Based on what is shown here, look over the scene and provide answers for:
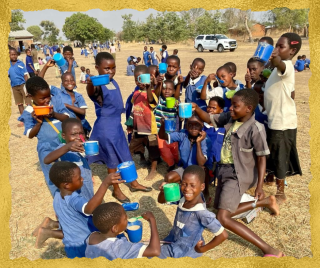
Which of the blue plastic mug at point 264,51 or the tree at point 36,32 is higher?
the tree at point 36,32

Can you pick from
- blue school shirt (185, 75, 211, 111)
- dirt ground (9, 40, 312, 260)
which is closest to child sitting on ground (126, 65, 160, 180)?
dirt ground (9, 40, 312, 260)

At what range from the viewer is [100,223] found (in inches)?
74.9

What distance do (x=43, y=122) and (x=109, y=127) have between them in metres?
0.79

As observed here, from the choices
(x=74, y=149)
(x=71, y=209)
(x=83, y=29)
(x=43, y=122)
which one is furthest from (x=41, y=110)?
(x=83, y=29)

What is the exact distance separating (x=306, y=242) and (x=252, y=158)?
1048 mm

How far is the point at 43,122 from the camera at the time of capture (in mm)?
3168

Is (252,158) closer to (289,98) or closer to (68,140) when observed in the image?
(289,98)

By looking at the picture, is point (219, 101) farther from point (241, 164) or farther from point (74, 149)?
point (74, 149)

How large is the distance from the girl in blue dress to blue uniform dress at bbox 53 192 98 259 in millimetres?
1161

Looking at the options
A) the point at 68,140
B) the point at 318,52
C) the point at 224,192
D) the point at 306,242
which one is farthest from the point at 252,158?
the point at 68,140

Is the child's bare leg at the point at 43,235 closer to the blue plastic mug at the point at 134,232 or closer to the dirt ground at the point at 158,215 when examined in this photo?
the dirt ground at the point at 158,215

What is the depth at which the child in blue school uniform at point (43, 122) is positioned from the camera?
9.93 ft

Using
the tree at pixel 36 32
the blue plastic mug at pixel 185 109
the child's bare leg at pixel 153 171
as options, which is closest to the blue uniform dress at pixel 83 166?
the blue plastic mug at pixel 185 109

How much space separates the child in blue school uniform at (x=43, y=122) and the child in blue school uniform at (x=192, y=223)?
1.52 m
